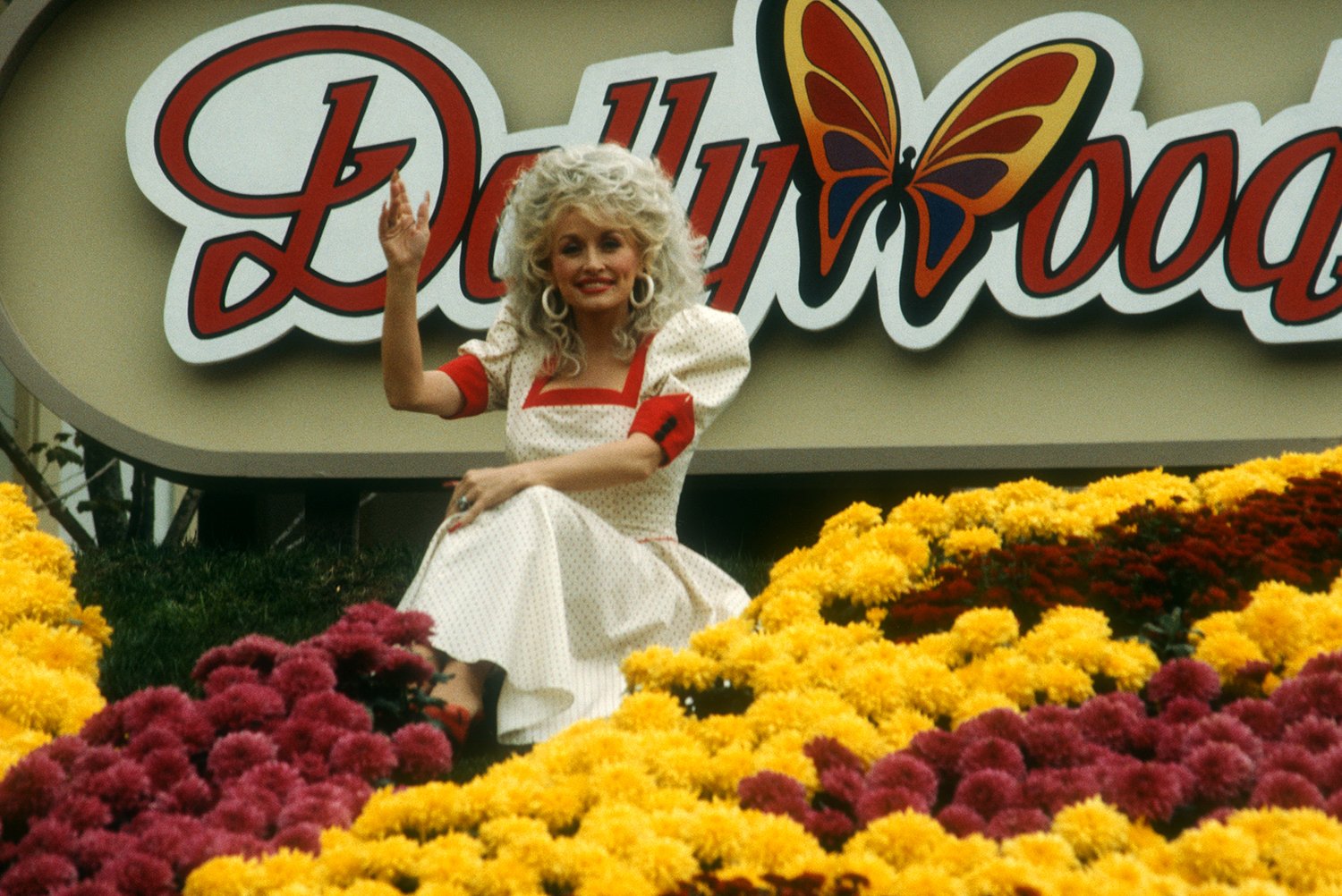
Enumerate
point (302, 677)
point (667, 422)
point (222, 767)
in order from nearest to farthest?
1. point (222, 767)
2. point (302, 677)
3. point (667, 422)

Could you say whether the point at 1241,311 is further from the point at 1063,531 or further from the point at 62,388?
the point at 62,388

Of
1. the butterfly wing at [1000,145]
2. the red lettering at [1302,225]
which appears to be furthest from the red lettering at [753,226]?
the red lettering at [1302,225]

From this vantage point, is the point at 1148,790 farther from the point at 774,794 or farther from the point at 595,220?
the point at 595,220

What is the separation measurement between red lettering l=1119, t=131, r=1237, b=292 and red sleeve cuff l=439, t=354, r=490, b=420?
109 inches

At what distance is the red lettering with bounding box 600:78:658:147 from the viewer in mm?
5711

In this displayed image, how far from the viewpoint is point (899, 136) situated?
5684 millimetres

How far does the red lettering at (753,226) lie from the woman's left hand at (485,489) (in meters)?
2.44

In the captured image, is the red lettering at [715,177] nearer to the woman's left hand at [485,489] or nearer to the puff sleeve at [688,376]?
the puff sleeve at [688,376]

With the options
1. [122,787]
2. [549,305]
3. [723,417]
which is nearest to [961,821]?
[122,787]

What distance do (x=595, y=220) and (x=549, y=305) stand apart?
27cm

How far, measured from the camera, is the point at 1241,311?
18.1 feet

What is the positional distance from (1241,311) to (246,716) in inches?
167

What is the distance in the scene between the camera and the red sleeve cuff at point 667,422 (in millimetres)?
3420

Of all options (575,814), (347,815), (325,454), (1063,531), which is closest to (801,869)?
(575,814)
